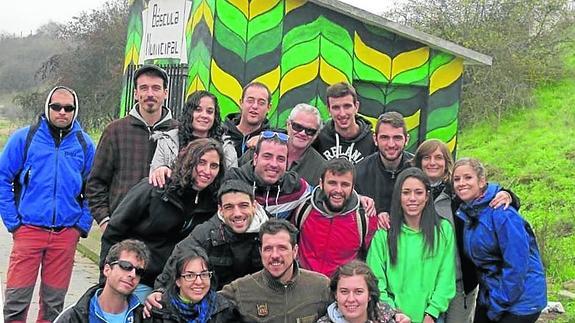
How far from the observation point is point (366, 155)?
5.64 m

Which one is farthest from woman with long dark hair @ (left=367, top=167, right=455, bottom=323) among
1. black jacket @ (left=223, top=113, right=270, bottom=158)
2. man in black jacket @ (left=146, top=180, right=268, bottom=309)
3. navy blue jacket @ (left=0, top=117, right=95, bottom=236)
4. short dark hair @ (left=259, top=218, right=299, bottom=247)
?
navy blue jacket @ (left=0, top=117, right=95, bottom=236)

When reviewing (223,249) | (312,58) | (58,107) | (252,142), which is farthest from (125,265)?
(312,58)

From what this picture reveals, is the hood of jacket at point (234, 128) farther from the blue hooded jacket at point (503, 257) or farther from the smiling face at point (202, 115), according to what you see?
the blue hooded jacket at point (503, 257)

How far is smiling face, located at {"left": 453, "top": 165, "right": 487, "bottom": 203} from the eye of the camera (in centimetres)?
486

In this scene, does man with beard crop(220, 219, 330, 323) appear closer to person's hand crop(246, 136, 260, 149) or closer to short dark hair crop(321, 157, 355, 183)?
short dark hair crop(321, 157, 355, 183)

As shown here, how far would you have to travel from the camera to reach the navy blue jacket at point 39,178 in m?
5.88

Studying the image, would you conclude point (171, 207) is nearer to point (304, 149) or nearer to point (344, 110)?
point (304, 149)

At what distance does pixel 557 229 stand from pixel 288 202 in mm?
9050

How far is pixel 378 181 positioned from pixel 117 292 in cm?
182

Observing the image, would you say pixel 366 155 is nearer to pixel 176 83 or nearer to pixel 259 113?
pixel 259 113

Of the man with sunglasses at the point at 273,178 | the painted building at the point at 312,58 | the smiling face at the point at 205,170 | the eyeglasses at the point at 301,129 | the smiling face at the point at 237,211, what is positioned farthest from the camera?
the painted building at the point at 312,58

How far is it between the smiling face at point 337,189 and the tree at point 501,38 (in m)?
15.2

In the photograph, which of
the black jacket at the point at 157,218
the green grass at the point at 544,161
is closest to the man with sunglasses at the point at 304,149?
the black jacket at the point at 157,218

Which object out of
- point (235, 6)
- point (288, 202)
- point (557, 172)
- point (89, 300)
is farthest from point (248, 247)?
point (557, 172)
